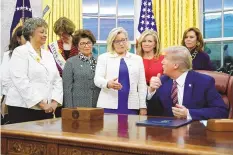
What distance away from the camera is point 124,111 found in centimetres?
329

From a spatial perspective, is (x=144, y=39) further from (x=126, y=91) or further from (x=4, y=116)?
(x=4, y=116)

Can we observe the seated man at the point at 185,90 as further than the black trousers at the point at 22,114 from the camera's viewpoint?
No

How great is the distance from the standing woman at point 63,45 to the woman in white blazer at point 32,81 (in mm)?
522

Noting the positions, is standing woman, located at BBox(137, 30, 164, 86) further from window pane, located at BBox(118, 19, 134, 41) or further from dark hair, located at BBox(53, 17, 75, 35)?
window pane, located at BBox(118, 19, 134, 41)

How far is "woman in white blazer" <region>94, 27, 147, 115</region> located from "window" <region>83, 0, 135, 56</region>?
267 cm

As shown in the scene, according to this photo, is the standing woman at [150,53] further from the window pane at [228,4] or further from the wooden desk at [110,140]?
the window pane at [228,4]

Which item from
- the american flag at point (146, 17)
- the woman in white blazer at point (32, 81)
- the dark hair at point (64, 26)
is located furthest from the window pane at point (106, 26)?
the woman in white blazer at point (32, 81)

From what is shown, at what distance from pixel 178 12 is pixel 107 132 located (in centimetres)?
389

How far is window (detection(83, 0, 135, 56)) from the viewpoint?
6.15 meters

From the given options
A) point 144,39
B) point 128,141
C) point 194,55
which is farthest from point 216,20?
point 128,141

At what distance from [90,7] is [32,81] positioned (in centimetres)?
330

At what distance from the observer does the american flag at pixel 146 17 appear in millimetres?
5301

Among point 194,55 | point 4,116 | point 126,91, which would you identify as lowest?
point 4,116

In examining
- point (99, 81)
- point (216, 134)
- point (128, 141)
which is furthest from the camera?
point (99, 81)
